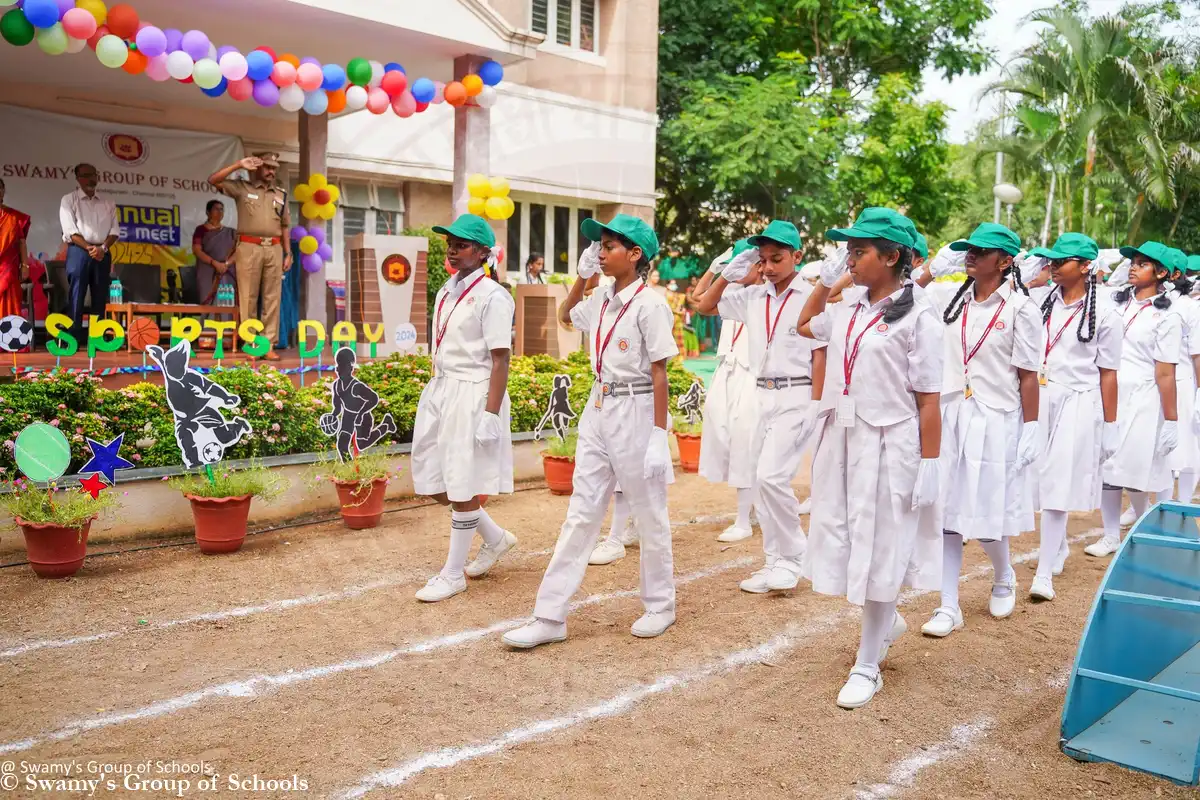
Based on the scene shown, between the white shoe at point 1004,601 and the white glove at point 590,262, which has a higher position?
the white glove at point 590,262

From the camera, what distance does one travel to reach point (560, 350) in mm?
14859

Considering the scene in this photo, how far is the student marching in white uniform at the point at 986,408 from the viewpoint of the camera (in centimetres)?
545

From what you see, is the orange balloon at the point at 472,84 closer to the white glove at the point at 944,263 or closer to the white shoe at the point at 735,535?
the white shoe at the point at 735,535

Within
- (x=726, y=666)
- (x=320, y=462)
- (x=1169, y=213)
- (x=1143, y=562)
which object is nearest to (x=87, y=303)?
(x=320, y=462)

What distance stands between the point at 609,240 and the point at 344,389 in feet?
11.1

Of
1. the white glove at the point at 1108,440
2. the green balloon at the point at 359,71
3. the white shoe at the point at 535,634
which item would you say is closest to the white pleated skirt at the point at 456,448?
the white shoe at the point at 535,634

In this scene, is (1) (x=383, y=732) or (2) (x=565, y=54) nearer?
(1) (x=383, y=732)

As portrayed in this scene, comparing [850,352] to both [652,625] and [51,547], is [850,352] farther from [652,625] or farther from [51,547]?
[51,547]

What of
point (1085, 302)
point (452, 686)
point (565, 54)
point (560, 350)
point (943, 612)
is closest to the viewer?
point (452, 686)

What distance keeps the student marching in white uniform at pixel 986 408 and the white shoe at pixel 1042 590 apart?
80 centimetres

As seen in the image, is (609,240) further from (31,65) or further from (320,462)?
(31,65)

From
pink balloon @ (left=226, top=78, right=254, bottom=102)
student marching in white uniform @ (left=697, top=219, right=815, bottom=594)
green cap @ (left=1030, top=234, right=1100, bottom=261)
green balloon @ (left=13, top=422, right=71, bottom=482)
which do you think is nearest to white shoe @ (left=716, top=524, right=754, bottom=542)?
student marching in white uniform @ (left=697, top=219, right=815, bottom=594)

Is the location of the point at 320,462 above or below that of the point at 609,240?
below

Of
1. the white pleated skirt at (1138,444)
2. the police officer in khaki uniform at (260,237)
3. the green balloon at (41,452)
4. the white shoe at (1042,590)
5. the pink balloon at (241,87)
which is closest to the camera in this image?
the white shoe at (1042,590)
